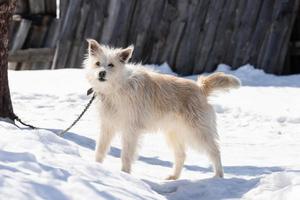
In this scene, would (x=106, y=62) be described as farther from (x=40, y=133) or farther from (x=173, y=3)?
(x=173, y=3)

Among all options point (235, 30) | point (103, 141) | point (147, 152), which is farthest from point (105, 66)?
point (235, 30)

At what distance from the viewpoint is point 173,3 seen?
12.5 meters

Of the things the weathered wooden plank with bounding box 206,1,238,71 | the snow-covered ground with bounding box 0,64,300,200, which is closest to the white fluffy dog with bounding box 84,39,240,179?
the snow-covered ground with bounding box 0,64,300,200

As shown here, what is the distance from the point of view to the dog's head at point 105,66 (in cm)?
626

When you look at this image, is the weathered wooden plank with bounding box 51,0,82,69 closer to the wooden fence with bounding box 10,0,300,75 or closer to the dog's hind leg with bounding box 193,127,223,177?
the wooden fence with bounding box 10,0,300,75

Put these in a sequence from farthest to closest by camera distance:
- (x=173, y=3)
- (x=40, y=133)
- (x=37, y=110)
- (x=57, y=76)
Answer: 1. (x=173, y=3)
2. (x=57, y=76)
3. (x=37, y=110)
4. (x=40, y=133)

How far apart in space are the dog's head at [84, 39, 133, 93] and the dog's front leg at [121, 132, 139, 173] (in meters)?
0.53

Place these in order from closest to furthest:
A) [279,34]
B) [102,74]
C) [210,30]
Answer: [102,74] → [210,30] → [279,34]

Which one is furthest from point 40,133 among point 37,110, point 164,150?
point 37,110

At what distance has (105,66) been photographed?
6328mm

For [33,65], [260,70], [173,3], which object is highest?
[173,3]

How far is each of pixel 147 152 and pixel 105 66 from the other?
172 cm

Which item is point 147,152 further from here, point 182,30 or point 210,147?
point 182,30

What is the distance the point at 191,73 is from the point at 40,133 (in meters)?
7.22
